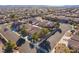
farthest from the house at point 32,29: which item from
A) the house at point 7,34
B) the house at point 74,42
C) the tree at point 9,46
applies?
the house at point 74,42

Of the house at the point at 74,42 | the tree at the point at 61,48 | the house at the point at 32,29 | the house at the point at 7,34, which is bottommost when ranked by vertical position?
the tree at the point at 61,48

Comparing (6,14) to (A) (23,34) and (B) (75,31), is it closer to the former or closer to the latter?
(A) (23,34)

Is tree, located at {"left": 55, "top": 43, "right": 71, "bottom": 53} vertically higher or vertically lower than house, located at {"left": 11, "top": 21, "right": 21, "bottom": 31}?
lower

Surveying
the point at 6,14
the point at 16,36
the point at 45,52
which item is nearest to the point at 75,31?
the point at 45,52

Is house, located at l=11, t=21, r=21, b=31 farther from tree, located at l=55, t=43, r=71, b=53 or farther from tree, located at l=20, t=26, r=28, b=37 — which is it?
tree, located at l=55, t=43, r=71, b=53

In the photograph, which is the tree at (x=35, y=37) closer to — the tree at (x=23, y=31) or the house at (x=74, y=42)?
the tree at (x=23, y=31)

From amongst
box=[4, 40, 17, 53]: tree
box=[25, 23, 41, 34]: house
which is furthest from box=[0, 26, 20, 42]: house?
box=[25, 23, 41, 34]: house

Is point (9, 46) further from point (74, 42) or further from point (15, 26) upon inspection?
point (74, 42)
